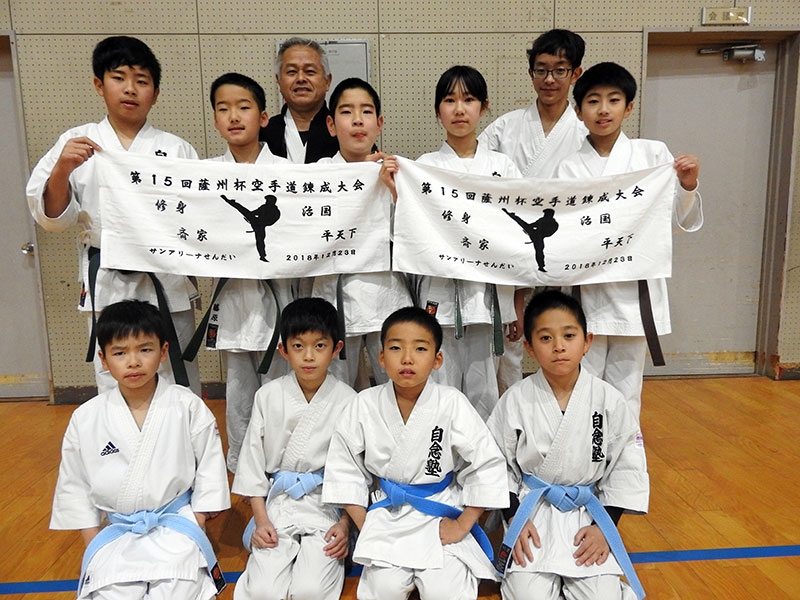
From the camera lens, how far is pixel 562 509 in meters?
2.35

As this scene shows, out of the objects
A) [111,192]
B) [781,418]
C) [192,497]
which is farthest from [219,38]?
[781,418]

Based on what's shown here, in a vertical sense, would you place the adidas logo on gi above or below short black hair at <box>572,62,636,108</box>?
below

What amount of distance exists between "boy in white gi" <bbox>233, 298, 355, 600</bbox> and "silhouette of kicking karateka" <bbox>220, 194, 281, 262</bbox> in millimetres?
378

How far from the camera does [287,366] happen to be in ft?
9.98

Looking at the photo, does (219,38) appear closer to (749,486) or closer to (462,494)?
(462,494)

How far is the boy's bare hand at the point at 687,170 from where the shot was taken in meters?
2.70

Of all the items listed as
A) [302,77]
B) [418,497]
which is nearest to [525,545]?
[418,497]

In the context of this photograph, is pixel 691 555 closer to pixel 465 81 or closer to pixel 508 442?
pixel 508 442

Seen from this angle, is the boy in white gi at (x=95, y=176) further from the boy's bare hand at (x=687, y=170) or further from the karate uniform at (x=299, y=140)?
the boy's bare hand at (x=687, y=170)

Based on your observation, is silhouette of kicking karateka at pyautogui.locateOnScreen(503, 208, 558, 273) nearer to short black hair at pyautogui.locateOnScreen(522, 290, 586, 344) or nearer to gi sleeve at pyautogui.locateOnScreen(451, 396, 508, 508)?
short black hair at pyautogui.locateOnScreen(522, 290, 586, 344)

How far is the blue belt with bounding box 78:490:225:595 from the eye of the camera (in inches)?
85.7

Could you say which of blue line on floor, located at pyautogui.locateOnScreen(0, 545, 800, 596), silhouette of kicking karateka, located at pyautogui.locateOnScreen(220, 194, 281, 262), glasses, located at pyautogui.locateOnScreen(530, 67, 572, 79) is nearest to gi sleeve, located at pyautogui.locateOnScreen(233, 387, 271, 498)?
blue line on floor, located at pyautogui.locateOnScreen(0, 545, 800, 596)

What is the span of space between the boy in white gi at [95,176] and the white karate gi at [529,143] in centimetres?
176

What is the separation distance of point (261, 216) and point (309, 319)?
597mm
